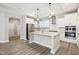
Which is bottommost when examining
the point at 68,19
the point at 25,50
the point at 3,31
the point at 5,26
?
the point at 25,50

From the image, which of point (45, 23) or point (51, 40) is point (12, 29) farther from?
point (51, 40)

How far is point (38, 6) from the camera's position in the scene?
2143 mm

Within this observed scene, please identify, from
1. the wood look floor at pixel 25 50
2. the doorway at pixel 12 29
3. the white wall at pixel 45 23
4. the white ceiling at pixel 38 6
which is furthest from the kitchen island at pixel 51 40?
the white ceiling at pixel 38 6

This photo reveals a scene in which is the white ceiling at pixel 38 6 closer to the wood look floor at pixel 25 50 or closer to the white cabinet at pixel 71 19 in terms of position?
the white cabinet at pixel 71 19

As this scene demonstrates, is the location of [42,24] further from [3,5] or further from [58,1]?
[3,5]

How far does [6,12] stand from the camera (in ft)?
7.29

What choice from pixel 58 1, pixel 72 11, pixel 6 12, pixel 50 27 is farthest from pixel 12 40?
pixel 72 11

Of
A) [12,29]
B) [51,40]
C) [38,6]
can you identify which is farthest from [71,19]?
[12,29]

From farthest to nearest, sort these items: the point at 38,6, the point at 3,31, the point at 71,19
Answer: the point at 71,19
the point at 3,31
the point at 38,6

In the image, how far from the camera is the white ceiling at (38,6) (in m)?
2.13

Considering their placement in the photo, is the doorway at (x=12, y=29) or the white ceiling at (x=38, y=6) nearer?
the white ceiling at (x=38, y=6)

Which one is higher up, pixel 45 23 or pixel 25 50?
pixel 45 23

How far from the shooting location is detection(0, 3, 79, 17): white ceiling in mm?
2129
